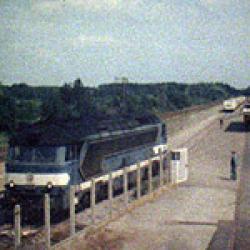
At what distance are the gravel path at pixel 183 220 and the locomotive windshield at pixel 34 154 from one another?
301 centimetres

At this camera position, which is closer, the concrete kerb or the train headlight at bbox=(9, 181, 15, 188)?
the concrete kerb

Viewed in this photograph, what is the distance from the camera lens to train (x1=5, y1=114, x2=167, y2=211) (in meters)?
15.2

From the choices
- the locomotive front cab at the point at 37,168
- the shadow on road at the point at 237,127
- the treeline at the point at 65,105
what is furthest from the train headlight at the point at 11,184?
the shadow on road at the point at 237,127

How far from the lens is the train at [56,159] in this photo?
15.2 metres

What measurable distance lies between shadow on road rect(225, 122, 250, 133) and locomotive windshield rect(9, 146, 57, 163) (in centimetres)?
3577

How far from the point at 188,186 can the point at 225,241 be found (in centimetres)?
853

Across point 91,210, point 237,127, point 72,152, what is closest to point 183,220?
point 91,210

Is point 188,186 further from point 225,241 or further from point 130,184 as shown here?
point 225,241

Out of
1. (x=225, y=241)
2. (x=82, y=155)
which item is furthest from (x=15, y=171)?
(x=225, y=241)

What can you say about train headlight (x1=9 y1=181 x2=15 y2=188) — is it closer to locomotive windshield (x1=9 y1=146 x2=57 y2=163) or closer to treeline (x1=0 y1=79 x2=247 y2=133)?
locomotive windshield (x1=9 y1=146 x2=57 y2=163)

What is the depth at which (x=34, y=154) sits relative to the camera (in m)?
15.6

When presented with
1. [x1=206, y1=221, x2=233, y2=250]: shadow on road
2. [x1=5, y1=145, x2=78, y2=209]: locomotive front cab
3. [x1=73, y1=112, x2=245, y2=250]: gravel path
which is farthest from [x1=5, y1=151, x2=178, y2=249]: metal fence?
[x1=206, y1=221, x2=233, y2=250]: shadow on road

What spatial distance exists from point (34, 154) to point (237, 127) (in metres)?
39.9

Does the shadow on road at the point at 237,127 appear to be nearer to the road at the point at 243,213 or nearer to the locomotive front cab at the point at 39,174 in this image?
the road at the point at 243,213
